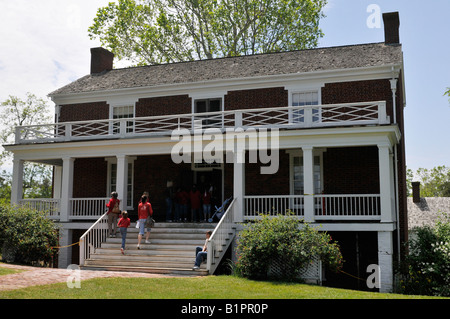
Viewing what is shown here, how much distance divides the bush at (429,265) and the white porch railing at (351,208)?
64.8 inches

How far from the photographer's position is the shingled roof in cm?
2028

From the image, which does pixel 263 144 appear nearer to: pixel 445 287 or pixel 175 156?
pixel 175 156

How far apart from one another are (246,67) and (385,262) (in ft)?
34.7

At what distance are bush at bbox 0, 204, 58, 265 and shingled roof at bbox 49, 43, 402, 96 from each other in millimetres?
7529

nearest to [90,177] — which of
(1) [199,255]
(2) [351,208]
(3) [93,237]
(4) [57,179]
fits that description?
(4) [57,179]

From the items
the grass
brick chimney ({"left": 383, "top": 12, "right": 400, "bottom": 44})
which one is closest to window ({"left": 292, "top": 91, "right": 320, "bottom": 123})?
brick chimney ({"left": 383, "top": 12, "right": 400, "bottom": 44})

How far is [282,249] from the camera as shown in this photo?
14.1m

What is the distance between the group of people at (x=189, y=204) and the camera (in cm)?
1880

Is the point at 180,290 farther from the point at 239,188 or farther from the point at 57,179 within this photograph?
the point at 57,179

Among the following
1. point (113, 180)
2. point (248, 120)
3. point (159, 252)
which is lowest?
point (159, 252)

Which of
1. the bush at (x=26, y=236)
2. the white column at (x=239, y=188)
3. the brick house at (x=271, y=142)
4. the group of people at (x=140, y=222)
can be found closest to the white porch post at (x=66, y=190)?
the brick house at (x=271, y=142)

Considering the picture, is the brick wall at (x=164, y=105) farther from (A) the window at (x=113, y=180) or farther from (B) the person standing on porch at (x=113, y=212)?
(B) the person standing on porch at (x=113, y=212)

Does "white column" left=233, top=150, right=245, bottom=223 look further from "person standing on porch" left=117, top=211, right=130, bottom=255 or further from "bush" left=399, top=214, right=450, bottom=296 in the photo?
"bush" left=399, top=214, right=450, bottom=296

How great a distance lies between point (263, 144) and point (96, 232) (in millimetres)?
6599
